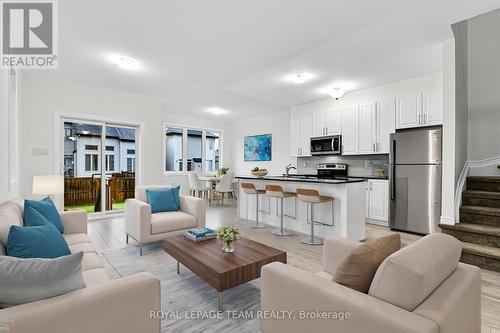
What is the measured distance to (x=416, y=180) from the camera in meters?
4.18

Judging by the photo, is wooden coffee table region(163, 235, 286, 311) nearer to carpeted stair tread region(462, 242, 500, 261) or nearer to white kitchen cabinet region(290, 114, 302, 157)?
carpeted stair tread region(462, 242, 500, 261)

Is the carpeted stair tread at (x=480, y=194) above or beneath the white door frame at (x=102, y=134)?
beneath

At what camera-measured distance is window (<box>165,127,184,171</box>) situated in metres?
7.60

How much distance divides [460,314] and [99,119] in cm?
588

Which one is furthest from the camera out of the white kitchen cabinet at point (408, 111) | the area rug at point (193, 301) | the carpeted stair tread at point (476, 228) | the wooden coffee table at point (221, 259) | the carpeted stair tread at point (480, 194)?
the white kitchen cabinet at point (408, 111)

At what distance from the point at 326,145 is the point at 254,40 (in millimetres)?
3340

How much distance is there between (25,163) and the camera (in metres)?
4.24

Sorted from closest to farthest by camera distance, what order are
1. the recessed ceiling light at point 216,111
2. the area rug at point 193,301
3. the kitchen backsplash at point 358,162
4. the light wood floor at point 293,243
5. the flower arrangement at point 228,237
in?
1. the area rug at point 193,301
2. the light wood floor at point 293,243
3. the flower arrangement at point 228,237
4. the kitchen backsplash at point 358,162
5. the recessed ceiling light at point 216,111

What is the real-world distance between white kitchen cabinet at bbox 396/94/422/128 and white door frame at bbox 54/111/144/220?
539cm

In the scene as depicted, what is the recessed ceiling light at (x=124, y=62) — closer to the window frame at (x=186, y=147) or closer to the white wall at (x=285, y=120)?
the window frame at (x=186, y=147)

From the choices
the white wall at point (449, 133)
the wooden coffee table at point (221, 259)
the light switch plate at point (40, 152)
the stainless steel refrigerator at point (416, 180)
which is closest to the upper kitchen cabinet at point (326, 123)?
the stainless steel refrigerator at point (416, 180)

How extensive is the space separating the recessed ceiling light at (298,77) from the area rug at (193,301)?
344 centimetres

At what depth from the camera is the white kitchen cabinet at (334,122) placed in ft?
18.2

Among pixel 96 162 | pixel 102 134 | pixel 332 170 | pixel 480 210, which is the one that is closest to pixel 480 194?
pixel 480 210
